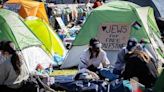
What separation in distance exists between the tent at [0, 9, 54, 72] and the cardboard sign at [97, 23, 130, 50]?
1619 millimetres

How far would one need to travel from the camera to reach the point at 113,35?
46.9 feet

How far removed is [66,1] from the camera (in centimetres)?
3788

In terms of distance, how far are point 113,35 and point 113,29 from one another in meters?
0.16

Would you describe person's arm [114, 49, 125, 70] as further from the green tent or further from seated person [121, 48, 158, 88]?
the green tent

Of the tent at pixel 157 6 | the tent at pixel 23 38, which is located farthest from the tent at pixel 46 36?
the tent at pixel 157 6

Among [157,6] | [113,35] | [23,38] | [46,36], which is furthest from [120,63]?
[157,6]

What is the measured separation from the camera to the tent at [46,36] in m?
15.2

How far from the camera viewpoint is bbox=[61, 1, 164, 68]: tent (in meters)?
14.0

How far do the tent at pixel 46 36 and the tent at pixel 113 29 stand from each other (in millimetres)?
955

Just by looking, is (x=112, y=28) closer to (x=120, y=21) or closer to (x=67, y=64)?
(x=120, y=21)

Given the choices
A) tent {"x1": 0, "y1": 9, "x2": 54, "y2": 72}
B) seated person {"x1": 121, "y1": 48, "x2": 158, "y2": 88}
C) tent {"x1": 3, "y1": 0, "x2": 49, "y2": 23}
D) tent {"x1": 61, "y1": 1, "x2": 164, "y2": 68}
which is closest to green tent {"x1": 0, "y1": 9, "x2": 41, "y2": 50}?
tent {"x1": 0, "y1": 9, "x2": 54, "y2": 72}

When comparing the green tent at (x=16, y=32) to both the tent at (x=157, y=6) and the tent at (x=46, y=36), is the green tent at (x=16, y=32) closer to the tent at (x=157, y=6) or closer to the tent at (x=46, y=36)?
the tent at (x=46, y=36)

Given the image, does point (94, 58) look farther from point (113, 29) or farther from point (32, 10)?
point (32, 10)

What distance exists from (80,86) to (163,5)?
15.3 metres
